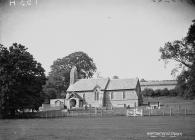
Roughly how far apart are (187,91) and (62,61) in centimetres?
3973

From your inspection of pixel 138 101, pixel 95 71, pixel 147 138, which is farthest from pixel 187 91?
pixel 95 71

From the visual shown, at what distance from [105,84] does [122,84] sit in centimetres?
279

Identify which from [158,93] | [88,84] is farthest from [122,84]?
[158,93]

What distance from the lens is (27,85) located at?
2477cm

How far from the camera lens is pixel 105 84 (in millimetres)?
42312

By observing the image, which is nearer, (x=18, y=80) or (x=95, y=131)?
(x=95, y=131)

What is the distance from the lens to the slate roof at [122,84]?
134 ft

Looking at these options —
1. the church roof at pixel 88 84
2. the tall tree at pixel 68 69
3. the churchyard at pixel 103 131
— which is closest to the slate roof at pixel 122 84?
the church roof at pixel 88 84

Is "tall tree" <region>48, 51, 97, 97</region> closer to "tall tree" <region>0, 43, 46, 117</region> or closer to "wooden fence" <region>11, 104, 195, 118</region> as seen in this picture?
"wooden fence" <region>11, 104, 195, 118</region>

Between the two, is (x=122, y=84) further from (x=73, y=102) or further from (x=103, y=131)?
(x=103, y=131)

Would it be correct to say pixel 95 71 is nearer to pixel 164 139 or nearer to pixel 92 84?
pixel 92 84

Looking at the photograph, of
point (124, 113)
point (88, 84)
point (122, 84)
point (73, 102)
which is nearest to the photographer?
point (124, 113)

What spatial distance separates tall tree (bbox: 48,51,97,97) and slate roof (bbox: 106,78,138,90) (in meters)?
11.2

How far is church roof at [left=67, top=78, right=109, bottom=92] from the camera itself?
140ft
